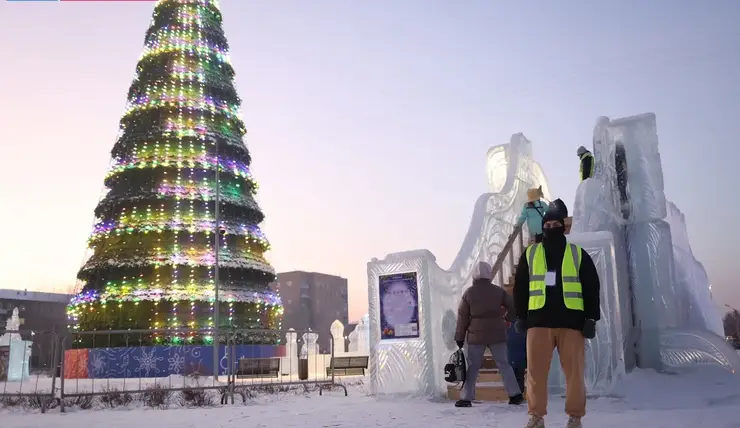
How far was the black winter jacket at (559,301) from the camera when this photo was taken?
5934mm

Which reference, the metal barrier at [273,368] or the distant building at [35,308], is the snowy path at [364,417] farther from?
the distant building at [35,308]

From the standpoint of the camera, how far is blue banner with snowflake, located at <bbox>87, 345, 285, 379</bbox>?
2233 cm

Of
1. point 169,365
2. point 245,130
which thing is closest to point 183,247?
point 169,365

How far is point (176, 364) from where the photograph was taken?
2270cm

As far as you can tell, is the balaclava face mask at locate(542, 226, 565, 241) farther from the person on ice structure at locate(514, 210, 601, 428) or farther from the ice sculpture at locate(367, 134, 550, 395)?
the ice sculpture at locate(367, 134, 550, 395)

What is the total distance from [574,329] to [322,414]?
14.3 ft

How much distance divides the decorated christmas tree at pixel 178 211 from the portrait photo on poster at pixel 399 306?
13025 mm

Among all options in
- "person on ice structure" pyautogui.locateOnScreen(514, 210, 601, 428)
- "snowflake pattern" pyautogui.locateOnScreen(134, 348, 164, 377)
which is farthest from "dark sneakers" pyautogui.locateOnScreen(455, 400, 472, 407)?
"snowflake pattern" pyautogui.locateOnScreen(134, 348, 164, 377)

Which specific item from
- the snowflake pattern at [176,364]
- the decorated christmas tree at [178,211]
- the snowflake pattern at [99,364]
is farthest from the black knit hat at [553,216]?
the snowflake pattern at [99,364]

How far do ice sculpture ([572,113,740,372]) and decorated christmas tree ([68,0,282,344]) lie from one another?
14.7 metres

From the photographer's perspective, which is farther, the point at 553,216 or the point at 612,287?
the point at 612,287

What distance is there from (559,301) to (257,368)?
12710 mm

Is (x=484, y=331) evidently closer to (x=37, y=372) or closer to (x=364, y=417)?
(x=364, y=417)

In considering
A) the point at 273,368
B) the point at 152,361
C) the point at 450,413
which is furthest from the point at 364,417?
the point at 152,361
